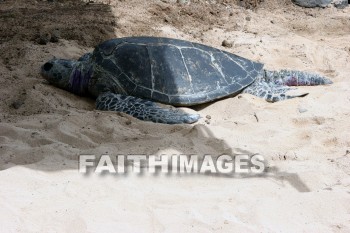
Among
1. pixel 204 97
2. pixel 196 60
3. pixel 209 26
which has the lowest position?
pixel 204 97

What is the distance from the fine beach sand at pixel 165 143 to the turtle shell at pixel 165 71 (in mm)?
214

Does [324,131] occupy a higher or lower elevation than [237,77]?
lower

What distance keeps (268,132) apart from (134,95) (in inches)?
59.7

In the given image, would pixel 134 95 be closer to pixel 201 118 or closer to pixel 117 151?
pixel 201 118

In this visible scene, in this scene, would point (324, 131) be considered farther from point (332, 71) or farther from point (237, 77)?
point (332, 71)

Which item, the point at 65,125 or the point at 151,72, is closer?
the point at 65,125

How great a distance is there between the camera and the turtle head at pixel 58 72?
201 inches

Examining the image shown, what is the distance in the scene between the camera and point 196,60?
17.0 ft

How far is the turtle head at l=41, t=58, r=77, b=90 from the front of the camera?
511 centimetres

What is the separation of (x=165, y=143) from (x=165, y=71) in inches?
52.6

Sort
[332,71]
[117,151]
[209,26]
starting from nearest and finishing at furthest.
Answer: [117,151], [332,71], [209,26]

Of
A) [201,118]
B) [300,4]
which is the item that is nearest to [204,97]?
[201,118]

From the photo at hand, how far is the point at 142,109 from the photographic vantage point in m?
4.62

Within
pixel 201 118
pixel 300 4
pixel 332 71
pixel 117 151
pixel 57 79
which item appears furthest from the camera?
pixel 300 4
